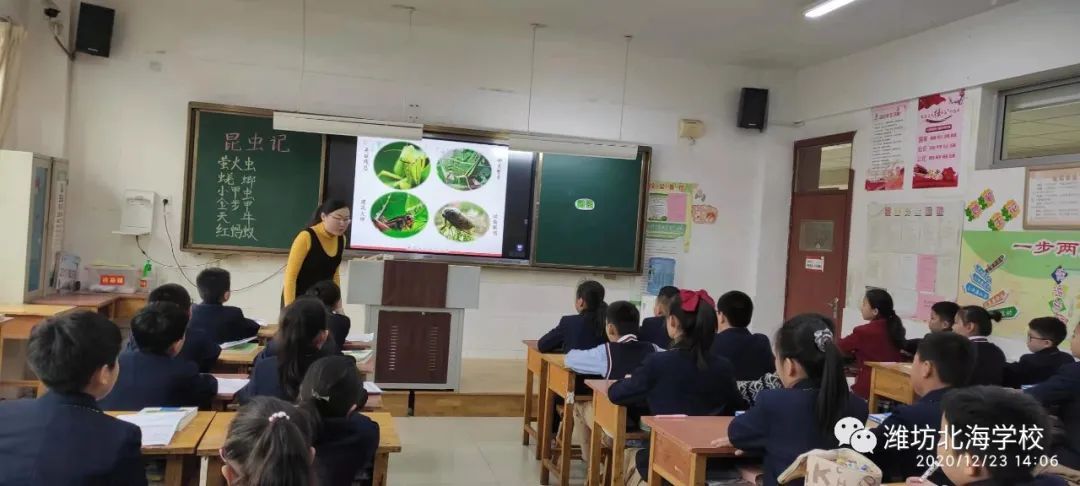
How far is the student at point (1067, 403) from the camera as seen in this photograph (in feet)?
10.2

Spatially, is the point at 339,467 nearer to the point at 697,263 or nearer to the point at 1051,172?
the point at 1051,172

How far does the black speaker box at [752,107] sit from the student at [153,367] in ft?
18.3

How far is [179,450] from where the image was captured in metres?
2.02

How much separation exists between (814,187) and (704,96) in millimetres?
1305

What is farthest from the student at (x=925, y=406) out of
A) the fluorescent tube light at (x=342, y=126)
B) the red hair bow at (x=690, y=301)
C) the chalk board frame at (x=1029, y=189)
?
the fluorescent tube light at (x=342, y=126)

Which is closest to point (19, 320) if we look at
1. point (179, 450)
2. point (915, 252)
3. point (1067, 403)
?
point (179, 450)

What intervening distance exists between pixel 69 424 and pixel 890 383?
4.00m

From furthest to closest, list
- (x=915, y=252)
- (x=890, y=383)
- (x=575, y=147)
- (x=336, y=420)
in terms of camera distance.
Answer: (x=575, y=147) < (x=915, y=252) < (x=890, y=383) < (x=336, y=420)

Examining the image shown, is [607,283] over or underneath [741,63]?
underneath

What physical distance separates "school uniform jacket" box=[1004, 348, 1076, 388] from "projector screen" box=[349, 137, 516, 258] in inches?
152

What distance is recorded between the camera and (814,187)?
6.77 meters

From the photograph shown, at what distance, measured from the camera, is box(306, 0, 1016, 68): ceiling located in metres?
5.18

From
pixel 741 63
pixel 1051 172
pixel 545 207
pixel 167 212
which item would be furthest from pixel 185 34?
pixel 1051 172

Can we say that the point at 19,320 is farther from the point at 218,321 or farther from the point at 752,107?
the point at 752,107
